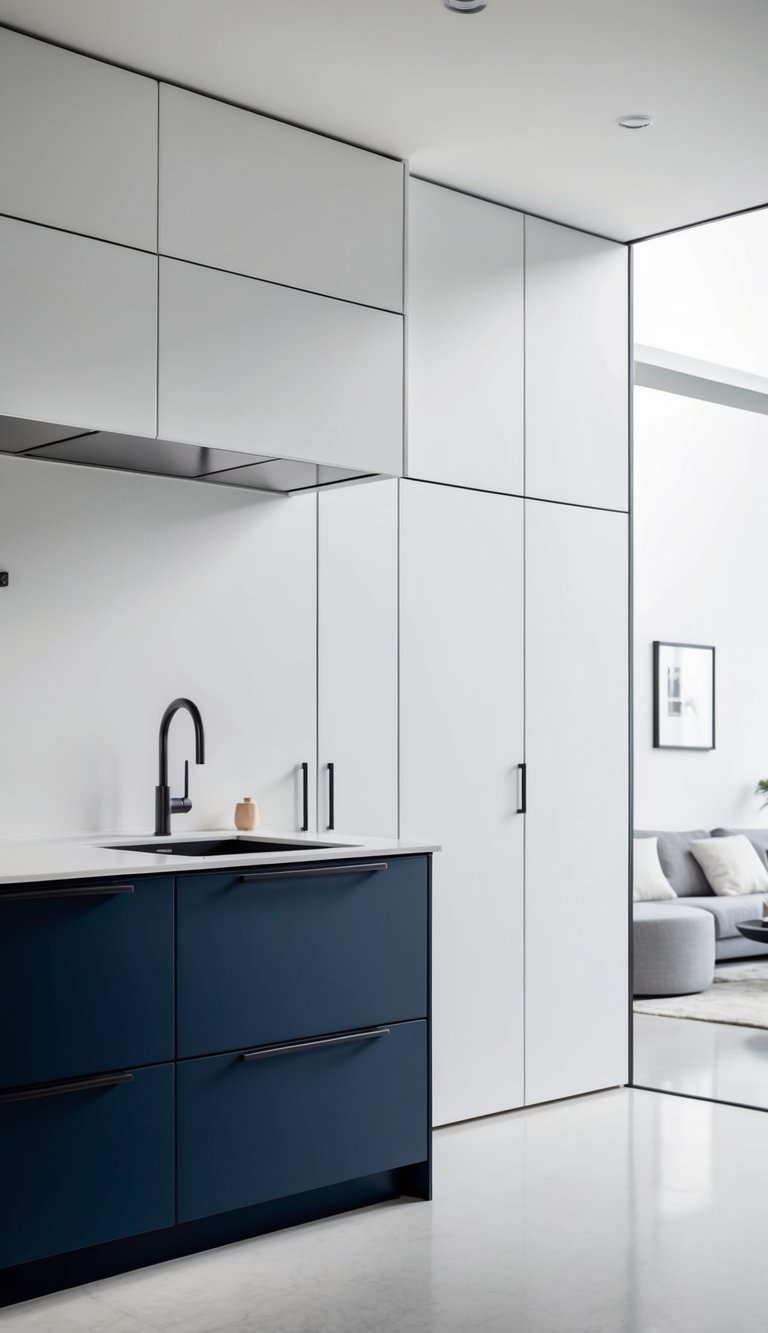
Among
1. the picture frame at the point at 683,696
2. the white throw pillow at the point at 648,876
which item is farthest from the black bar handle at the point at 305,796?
the picture frame at the point at 683,696

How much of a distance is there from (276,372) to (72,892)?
59.9 inches

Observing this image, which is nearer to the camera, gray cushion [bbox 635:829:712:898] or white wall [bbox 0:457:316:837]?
white wall [bbox 0:457:316:837]

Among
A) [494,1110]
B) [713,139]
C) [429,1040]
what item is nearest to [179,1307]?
[429,1040]

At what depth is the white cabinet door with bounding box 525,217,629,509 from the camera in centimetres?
473

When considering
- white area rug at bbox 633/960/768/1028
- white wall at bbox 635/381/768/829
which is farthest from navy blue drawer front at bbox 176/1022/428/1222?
white wall at bbox 635/381/768/829

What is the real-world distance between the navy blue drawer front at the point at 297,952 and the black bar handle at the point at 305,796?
527 millimetres

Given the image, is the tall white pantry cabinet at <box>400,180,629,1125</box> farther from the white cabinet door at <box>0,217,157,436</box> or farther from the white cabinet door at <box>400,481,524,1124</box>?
the white cabinet door at <box>0,217,157,436</box>

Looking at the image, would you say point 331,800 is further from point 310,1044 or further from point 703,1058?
point 703,1058

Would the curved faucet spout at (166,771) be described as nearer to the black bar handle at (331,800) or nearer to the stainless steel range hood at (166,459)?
the black bar handle at (331,800)

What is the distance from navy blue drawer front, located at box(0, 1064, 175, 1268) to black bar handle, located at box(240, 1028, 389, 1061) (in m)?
0.23

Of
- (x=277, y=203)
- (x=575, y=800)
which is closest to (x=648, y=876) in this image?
(x=575, y=800)

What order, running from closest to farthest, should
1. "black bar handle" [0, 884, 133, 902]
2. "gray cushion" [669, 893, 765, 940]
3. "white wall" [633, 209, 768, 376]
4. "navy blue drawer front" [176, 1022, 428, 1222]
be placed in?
1. "black bar handle" [0, 884, 133, 902]
2. "navy blue drawer front" [176, 1022, 428, 1222]
3. "gray cushion" [669, 893, 765, 940]
4. "white wall" [633, 209, 768, 376]

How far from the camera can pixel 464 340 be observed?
4.49 m

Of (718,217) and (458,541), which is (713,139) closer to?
(718,217)
